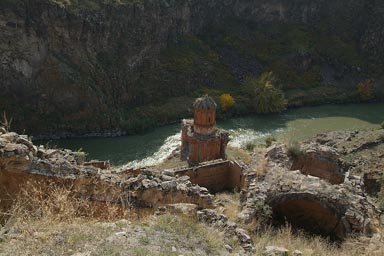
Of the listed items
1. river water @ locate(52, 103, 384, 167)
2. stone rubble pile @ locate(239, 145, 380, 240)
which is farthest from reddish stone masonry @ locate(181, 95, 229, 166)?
stone rubble pile @ locate(239, 145, 380, 240)

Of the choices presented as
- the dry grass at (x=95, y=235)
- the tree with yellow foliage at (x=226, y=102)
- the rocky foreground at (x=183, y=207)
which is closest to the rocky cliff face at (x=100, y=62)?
the tree with yellow foliage at (x=226, y=102)

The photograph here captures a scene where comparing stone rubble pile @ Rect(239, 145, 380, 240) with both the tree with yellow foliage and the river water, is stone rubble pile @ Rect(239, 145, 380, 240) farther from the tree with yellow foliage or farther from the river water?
the tree with yellow foliage

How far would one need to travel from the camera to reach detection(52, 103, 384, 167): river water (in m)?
41.6

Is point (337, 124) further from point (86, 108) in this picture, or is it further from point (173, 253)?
point (173, 253)

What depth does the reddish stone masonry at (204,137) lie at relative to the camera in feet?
99.5

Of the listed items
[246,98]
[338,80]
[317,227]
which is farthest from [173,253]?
[338,80]

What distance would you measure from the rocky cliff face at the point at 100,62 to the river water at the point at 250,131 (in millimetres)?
3107

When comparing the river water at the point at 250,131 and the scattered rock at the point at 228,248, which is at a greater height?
the scattered rock at the point at 228,248

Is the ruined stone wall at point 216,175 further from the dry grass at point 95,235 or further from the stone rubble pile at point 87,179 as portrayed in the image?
the dry grass at point 95,235

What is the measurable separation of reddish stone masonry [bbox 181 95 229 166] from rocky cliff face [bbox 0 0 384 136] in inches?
714

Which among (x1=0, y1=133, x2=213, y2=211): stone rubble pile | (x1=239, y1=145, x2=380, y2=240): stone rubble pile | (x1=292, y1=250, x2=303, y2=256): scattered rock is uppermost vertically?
(x1=0, y1=133, x2=213, y2=211): stone rubble pile

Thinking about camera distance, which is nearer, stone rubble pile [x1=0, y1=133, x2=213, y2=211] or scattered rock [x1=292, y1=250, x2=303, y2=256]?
scattered rock [x1=292, y1=250, x2=303, y2=256]

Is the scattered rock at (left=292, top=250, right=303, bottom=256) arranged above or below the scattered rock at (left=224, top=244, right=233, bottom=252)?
below

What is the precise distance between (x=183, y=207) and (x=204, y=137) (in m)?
19.7
